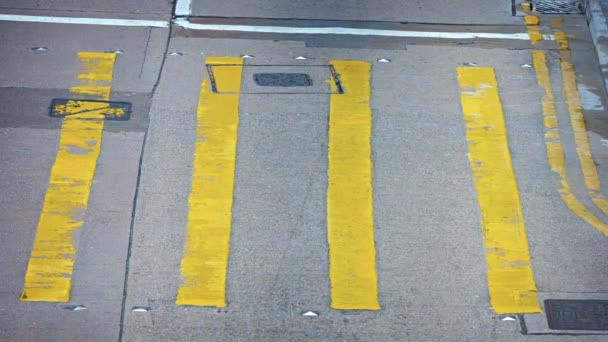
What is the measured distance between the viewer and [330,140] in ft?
47.8

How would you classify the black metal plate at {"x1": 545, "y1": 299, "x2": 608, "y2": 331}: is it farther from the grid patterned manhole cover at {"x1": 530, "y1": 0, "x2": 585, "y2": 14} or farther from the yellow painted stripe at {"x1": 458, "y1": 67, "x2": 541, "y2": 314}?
the grid patterned manhole cover at {"x1": 530, "y1": 0, "x2": 585, "y2": 14}

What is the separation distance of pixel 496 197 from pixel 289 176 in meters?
2.54

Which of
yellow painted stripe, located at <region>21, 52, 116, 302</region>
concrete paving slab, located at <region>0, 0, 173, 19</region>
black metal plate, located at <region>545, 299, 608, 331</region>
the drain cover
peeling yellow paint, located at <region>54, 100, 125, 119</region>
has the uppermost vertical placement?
concrete paving slab, located at <region>0, 0, 173, 19</region>

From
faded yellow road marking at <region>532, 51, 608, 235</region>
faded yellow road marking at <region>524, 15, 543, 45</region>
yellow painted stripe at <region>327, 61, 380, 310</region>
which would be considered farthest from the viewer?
faded yellow road marking at <region>524, 15, 543, 45</region>

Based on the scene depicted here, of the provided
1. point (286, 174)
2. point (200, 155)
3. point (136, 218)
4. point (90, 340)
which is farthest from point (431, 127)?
point (90, 340)

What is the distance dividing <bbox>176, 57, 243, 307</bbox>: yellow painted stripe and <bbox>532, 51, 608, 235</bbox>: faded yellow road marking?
4.08 metres

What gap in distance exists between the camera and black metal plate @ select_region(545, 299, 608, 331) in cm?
1208

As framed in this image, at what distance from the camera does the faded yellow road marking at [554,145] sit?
13.6 meters

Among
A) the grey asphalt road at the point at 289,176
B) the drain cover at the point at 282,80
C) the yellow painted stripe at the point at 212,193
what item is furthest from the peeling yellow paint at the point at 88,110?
the drain cover at the point at 282,80

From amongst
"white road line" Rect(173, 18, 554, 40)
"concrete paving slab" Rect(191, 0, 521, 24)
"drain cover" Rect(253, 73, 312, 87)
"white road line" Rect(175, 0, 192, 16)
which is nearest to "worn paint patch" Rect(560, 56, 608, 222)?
"white road line" Rect(173, 18, 554, 40)

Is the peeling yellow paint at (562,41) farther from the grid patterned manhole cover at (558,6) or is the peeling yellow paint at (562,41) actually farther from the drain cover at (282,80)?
the drain cover at (282,80)

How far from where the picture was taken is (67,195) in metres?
13.5

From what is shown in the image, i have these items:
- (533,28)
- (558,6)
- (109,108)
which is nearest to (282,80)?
(109,108)

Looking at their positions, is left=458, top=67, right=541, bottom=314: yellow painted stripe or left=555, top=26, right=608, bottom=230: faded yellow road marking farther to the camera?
left=555, top=26, right=608, bottom=230: faded yellow road marking
